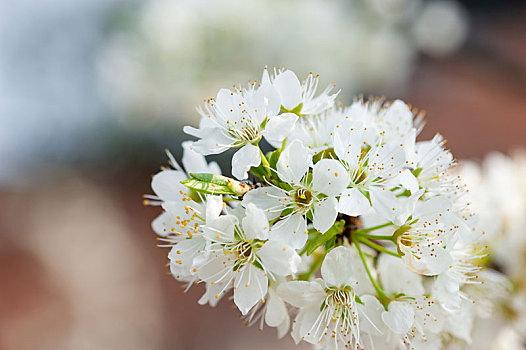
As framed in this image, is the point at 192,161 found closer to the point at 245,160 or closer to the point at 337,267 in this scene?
the point at 245,160

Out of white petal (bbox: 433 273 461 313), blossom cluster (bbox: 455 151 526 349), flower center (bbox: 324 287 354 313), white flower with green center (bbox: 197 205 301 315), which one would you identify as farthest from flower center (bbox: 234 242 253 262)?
blossom cluster (bbox: 455 151 526 349)

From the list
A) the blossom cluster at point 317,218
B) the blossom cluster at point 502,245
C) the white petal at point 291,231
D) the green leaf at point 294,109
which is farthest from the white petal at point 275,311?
the blossom cluster at point 502,245

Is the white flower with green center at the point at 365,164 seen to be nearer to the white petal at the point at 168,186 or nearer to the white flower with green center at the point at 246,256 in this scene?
the white flower with green center at the point at 246,256

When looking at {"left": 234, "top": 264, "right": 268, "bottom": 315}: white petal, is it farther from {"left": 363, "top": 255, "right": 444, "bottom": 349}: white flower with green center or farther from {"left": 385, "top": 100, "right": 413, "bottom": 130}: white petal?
{"left": 385, "top": 100, "right": 413, "bottom": 130}: white petal

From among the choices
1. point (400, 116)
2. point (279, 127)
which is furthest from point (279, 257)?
point (400, 116)

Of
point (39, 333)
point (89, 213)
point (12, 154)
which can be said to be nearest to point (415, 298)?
point (39, 333)
